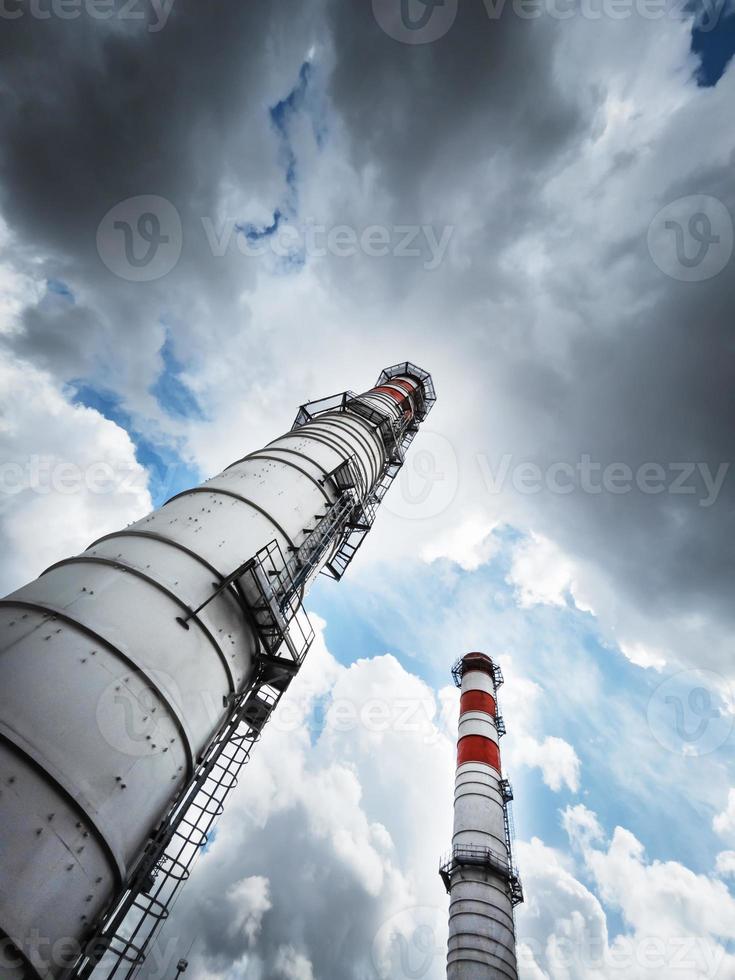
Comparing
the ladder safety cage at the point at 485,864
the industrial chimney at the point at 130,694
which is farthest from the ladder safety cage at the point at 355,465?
the ladder safety cage at the point at 485,864

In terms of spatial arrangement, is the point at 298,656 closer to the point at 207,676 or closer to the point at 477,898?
the point at 207,676

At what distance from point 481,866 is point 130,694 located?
1733 cm

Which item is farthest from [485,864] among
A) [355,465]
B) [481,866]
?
[355,465]

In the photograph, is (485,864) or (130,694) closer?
(130,694)

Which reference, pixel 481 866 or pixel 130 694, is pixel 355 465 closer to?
pixel 130 694

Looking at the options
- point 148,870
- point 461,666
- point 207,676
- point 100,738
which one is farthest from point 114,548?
point 461,666

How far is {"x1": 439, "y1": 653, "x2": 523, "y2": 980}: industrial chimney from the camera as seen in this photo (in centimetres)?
1543

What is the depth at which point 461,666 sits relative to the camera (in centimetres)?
2777

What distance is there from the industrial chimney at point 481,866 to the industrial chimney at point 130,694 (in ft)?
44.0

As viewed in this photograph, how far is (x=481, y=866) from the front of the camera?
17344 mm

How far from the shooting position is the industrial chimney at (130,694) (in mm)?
4613

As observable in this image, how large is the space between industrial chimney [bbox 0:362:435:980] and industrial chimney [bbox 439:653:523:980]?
1340 cm

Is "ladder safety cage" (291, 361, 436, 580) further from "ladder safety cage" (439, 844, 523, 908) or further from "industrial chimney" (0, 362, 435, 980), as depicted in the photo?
"ladder safety cage" (439, 844, 523, 908)

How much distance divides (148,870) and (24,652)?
9.86 ft
